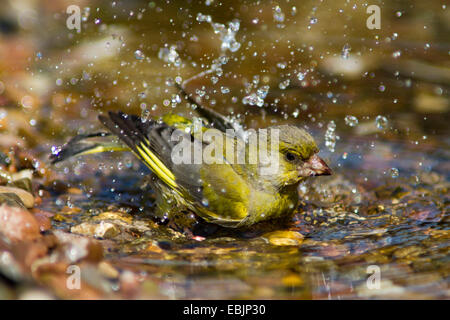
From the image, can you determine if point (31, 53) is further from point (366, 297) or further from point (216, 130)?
point (366, 297)

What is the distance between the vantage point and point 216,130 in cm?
436

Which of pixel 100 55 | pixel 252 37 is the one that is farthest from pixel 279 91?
pixel 100 55

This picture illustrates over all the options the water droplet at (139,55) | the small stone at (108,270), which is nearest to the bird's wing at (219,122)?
the small stone at (108,270)

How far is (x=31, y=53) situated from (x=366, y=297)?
568 cm

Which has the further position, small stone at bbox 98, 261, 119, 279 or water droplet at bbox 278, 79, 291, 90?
water droplet at bbox 278, 79, 291, 90

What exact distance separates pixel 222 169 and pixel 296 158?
21.5 inches

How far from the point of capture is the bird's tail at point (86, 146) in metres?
4.32

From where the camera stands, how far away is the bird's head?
3.88 m

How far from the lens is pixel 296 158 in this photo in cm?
390

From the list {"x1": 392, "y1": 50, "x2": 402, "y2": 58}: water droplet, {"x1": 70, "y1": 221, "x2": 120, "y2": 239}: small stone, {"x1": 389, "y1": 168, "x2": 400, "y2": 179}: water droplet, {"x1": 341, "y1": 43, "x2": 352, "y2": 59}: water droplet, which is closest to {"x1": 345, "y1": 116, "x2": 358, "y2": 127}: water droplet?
{"x1": 389, "y1": 168, "x2": 400, "y2": 179}: water droplet

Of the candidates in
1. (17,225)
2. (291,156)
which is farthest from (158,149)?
(17,225)

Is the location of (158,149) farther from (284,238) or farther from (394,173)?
(394,173)

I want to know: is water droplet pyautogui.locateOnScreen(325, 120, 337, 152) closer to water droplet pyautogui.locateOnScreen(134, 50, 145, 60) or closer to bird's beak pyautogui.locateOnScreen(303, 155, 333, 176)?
bird's beak pyautogui.locateOnScreen(303, 155, 333, 176)
